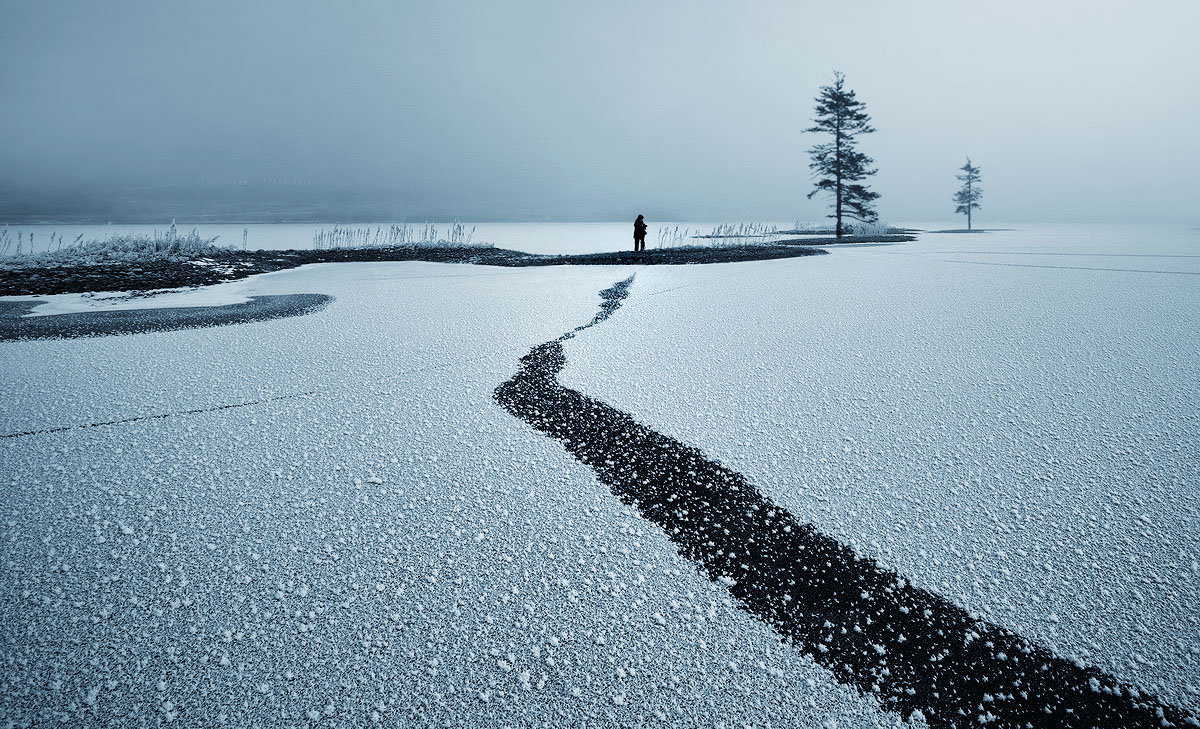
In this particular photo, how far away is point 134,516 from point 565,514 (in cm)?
147

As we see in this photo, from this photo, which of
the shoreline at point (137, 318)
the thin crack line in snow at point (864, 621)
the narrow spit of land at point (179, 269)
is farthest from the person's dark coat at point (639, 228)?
the thin crack line in snow at point (864, 621)

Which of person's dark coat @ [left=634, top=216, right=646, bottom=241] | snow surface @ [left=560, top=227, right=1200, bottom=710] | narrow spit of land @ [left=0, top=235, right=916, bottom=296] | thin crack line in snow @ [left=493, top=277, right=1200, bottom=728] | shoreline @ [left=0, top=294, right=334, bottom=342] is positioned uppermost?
person's dark coat @ [left=634, top=216, right=646, bottom=241]

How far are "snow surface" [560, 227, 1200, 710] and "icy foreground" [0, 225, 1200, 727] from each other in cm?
1

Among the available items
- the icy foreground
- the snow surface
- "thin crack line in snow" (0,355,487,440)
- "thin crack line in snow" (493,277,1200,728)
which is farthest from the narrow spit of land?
"thin crack line in snow" (493,277,1200,728)

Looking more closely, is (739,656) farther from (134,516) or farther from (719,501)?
(134,516)

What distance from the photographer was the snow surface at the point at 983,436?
4.77 ft

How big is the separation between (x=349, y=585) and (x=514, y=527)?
1.67 ft

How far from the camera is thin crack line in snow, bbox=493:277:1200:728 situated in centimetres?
116

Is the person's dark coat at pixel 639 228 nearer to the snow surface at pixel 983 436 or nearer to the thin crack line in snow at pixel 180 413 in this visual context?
the snow surface at pixel 983 436

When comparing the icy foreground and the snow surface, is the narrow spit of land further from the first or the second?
the snow surface

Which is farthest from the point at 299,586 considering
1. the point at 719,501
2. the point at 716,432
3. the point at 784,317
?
the point at 784,317

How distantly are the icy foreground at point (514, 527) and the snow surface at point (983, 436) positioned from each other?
13 mm

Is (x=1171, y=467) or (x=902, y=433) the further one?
(x=902, y=433)

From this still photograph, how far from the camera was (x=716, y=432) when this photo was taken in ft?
8.35
